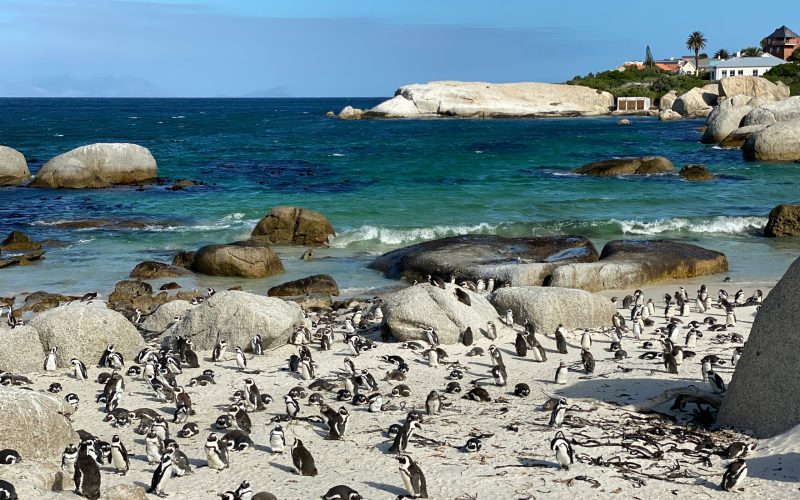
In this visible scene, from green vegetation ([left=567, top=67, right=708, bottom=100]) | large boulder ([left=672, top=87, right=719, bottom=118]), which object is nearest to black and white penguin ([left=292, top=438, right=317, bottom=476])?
large boulder ([left=672, top=87, right=719, bottom=118])

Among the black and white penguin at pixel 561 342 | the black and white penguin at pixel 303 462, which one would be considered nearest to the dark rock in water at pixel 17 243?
the black and white penguin at pixel 561 342

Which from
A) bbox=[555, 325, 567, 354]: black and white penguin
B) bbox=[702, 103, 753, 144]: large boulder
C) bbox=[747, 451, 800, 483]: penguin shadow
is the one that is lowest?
bbox=[555, 325, 567, 354]: black and white penguin

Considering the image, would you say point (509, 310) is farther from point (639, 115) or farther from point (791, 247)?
point (639, 115)

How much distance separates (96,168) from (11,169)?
5278mm

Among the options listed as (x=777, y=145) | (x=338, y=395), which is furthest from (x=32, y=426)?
(x=777, y=145)

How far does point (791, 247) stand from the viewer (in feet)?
97.9

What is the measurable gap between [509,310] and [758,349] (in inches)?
306

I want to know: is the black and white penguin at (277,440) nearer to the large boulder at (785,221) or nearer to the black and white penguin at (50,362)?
the black and white penguin at (50,362)

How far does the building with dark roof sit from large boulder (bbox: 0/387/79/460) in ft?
562

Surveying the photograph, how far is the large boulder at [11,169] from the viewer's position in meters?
48.7

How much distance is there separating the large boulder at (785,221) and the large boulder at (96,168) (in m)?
32.5

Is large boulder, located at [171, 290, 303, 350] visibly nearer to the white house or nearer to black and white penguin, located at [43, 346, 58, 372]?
black and white penguin, located at [43, 346, 58, 372]

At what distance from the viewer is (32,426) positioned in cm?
1170

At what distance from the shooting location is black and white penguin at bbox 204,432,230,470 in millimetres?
11141
